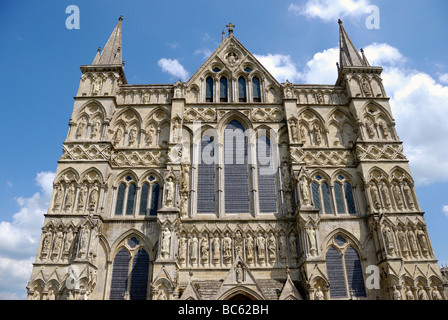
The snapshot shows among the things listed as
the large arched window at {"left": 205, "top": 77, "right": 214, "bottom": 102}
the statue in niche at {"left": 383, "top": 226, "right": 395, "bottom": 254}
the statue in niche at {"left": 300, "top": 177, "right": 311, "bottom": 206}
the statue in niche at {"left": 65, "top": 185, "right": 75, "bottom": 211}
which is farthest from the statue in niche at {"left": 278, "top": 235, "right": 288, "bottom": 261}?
the statue in niche at {"left": 65, "top": 185, "right": 75, "bottom": 211}

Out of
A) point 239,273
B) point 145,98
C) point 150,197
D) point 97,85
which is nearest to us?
point 239,273

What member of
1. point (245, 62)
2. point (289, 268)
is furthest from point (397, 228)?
point (245, 62)

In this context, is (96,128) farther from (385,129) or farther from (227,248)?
(385,129)

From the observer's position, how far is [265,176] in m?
21.3

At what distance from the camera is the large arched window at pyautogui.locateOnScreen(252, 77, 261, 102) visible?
79.0ft

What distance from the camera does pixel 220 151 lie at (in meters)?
21.9

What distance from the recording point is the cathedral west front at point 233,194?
17.5 meters

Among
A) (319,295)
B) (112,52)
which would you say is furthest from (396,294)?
(112,52)

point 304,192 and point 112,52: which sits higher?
point 112,52

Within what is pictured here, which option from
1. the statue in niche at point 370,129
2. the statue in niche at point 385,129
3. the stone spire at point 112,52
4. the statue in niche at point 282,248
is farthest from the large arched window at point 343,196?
the stone spire at point 112,52

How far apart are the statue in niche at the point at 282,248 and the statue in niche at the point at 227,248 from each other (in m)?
2.77

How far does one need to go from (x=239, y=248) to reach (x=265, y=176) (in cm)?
497

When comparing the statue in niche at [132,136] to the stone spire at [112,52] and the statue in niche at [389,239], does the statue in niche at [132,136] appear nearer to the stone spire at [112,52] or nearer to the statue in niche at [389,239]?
the stone spire at [112,52]

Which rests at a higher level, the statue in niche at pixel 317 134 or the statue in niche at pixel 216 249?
the statue in niche at pixel 317 134
